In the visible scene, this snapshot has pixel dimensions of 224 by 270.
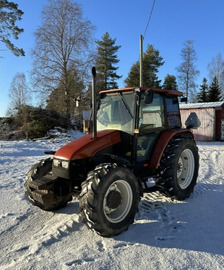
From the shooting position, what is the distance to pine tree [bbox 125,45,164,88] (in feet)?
110

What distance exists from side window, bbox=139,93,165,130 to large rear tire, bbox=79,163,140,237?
1179 mm

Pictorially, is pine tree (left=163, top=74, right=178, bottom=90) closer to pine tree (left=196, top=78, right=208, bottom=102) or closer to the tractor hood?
pine tree (left=196, top=78, right=208, bottom=102)

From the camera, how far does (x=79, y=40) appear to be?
61.6 ft

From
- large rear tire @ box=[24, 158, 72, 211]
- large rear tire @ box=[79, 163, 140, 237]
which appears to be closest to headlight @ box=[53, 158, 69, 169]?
large rear tire @ box=[24, 158, 72, 211]

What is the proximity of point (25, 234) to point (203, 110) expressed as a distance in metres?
16.6

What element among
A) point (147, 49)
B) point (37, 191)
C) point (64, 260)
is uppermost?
point (147, 49)

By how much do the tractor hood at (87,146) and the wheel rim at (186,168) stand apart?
5.77 ft

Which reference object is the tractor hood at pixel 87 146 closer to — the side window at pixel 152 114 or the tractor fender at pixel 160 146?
the side window at pixel 152 114

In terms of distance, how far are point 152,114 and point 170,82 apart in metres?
37.3

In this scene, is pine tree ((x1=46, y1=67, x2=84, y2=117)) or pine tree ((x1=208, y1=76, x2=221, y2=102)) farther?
pine tree ((x1=208, y1=76, x2=221, y2=102))

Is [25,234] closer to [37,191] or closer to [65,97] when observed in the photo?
[37,191]

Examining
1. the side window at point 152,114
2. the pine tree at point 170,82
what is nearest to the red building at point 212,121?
the side window at point 152,114

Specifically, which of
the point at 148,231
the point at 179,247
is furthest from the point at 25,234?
the point at 179,247

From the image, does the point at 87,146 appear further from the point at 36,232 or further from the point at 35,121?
the point at 35,121
